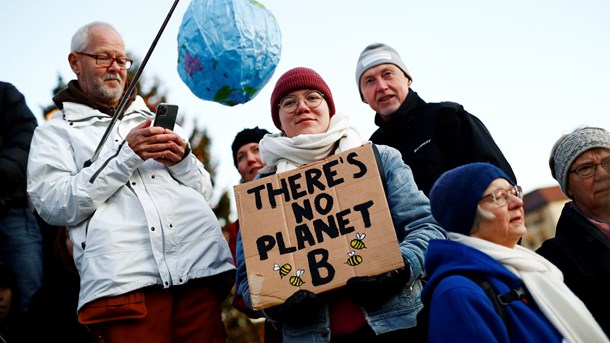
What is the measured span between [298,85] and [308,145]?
43 centimetres

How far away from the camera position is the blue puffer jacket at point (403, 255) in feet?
9.87

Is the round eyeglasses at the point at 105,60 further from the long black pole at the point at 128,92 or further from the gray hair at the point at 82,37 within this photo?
the long black pole at the point at 128,92

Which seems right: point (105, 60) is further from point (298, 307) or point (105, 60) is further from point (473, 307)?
point (473, 307)

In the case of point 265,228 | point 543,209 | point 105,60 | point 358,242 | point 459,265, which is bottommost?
point 543,209

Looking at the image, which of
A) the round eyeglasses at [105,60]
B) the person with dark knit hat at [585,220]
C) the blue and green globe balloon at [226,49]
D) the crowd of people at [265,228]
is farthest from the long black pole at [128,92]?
the person with dark knit hat at [585,220]

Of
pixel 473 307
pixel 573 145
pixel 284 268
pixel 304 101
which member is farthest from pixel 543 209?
pixel 473 307

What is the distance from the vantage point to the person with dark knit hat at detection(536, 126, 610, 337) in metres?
3.32

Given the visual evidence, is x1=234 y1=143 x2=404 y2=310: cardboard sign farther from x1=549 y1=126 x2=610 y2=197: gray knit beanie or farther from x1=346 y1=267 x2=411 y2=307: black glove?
x1=549 y1=126 x2=610 y2=197: gray knit beanie

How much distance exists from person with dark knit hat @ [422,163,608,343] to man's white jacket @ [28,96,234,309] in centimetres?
134

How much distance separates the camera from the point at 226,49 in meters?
3.71

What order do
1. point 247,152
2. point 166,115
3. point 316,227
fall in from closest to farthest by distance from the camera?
point 316,227, point 166,115, point 247,152

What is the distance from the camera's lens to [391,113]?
4.49 meters

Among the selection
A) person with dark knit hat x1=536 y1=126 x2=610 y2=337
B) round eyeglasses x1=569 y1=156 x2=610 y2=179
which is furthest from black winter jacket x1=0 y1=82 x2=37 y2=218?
round eyeglasses x1=569 y1=156 x2=610 y2=179

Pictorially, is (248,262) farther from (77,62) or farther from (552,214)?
(552,214)
